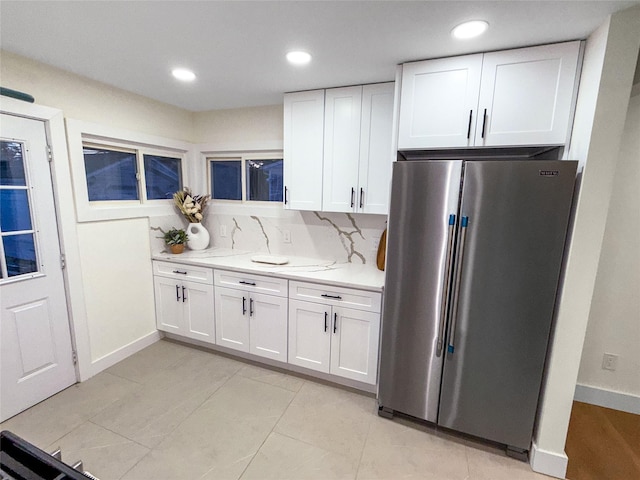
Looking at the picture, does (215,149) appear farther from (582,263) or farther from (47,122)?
(582,263)

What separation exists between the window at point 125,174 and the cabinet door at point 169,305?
0.88 m

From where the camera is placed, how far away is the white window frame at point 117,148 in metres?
2.22

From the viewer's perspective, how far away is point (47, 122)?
6.63 ft

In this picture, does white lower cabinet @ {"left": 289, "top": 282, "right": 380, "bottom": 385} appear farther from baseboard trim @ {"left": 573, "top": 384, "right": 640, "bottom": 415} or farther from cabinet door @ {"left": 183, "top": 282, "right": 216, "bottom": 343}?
baseboard trim @ {"left": 573, "top": 384, "right": 640, "bottom": 415}

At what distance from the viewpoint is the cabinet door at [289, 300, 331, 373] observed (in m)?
2.32

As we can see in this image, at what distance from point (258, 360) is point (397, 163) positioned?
82.2 inches

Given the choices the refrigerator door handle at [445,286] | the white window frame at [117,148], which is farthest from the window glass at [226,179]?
the refrigerator door handle at [445,286]

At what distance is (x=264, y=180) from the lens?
3.13 m

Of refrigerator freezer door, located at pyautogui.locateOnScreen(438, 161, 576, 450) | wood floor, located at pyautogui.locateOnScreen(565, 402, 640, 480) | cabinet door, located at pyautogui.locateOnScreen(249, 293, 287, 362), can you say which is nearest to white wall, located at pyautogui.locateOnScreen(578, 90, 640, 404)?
wood floor, located at pyautogui.locateOnScreen(565, 402, 640, 480)

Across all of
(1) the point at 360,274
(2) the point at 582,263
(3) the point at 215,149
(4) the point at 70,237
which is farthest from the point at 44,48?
(2) the point at 582,263

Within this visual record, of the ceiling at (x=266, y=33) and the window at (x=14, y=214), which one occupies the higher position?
A: the ceiling at (x=266, y=33)

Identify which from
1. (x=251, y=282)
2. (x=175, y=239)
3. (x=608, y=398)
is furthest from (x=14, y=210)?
(x=608, y=398)

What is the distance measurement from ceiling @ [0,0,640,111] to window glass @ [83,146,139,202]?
0.63m

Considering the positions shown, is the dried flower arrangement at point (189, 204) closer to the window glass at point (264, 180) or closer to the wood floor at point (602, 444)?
the window glass at point (264, 180)
